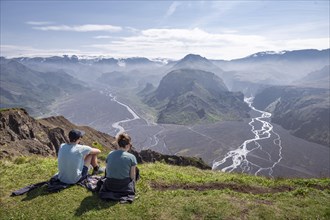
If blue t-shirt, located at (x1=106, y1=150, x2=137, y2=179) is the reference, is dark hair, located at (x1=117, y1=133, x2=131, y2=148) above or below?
above

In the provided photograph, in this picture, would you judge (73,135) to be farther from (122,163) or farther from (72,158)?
(122,163)

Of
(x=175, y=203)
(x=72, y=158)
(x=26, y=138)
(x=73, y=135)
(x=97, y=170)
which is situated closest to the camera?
(x=175, y=203)

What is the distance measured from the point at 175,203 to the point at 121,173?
3256 millimetres

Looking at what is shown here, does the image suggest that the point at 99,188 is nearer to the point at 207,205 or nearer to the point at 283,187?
the point at 207,205

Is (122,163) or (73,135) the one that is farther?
(73,135)

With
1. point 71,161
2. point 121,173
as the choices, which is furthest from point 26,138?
point 121,173

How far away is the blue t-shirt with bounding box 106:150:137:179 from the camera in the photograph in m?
17.0

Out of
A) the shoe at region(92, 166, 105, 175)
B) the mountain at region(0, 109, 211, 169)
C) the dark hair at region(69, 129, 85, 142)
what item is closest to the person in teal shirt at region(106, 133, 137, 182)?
the dark hair at region(69, 129, 85, 142)

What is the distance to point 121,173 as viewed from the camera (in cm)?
1708

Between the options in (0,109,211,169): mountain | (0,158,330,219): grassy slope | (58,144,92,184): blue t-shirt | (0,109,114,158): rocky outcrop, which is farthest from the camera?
(0,109,114,158): rocky outcrop

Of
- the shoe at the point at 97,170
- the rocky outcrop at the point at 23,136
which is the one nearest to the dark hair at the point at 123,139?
the shoe at the point at 97,170

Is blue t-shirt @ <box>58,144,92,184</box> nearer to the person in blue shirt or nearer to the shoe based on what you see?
the person in blue shirt

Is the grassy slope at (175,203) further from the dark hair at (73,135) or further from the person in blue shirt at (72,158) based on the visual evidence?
the dark hair at (73,135)

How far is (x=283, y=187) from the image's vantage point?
2116 cm
